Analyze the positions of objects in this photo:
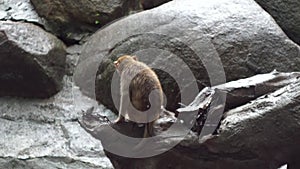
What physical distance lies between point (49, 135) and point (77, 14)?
1.44 metres

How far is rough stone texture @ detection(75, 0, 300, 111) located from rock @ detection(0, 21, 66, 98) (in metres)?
0.32

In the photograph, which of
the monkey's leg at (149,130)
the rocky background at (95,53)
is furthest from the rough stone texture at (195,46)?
the monkey's leg at (149,130)

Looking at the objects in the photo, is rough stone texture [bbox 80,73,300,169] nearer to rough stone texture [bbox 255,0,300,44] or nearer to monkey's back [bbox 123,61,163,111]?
monkey's back [bbox 123,61,163,111]

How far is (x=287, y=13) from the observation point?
→ 5836 millimetres

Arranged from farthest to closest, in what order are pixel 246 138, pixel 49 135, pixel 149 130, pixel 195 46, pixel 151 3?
1. pixel 151 3
2. pixel 49 135
3. pixel 195 46
4. pixel 149 130
5. pixel 246 138

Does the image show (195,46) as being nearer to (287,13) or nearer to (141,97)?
(287,13)

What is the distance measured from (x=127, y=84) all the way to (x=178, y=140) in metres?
0.60

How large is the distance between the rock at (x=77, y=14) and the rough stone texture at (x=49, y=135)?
61 cm

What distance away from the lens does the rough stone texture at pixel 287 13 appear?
19.0ft

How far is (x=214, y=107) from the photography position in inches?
135

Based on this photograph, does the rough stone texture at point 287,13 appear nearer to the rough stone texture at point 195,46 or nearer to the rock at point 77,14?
the rough stone texture at point 195,46

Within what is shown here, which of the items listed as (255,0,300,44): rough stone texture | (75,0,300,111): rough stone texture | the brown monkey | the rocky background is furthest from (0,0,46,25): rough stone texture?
→ the brown monkey

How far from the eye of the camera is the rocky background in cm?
493

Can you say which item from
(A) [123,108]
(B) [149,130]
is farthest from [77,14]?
(B) [149,130]
